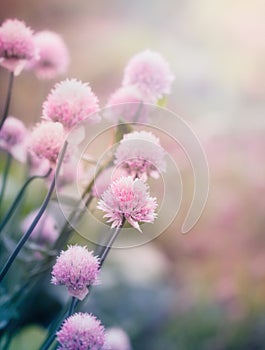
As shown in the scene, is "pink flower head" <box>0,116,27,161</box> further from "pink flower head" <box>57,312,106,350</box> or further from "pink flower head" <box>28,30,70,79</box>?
"pink flower head" <box>57,312,106,350</box>

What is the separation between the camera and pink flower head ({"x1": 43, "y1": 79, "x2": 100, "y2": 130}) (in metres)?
0.45

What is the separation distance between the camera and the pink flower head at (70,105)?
1.46 feet

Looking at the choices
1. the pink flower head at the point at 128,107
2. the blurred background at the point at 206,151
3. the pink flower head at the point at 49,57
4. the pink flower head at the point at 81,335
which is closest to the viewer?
the pink flower head at the point at 81,335

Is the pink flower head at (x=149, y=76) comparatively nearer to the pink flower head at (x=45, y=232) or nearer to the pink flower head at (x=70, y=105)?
the pink flower head at (x=70, y=105)

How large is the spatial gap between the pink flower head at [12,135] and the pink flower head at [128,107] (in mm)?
110

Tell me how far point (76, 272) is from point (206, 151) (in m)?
0.79

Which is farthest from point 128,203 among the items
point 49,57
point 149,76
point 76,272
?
point 49,57

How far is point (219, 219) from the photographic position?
1.20 metres

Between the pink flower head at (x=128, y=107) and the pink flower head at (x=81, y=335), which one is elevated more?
the pink flower head at (x=128, y=107)

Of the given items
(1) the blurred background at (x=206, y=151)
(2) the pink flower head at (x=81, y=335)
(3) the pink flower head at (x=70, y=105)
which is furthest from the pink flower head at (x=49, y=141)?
(1) the blurred background at (x=206, y=151)

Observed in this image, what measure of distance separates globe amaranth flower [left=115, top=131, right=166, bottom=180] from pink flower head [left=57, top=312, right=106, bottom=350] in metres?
0.12

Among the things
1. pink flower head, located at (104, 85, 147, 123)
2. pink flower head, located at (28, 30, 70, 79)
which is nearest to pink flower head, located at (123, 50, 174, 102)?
pink flower head, located at (104, 85, 147, 123)

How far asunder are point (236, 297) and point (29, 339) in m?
0.56

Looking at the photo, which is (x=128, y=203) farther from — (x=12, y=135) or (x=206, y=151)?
(x=206, y=151)
